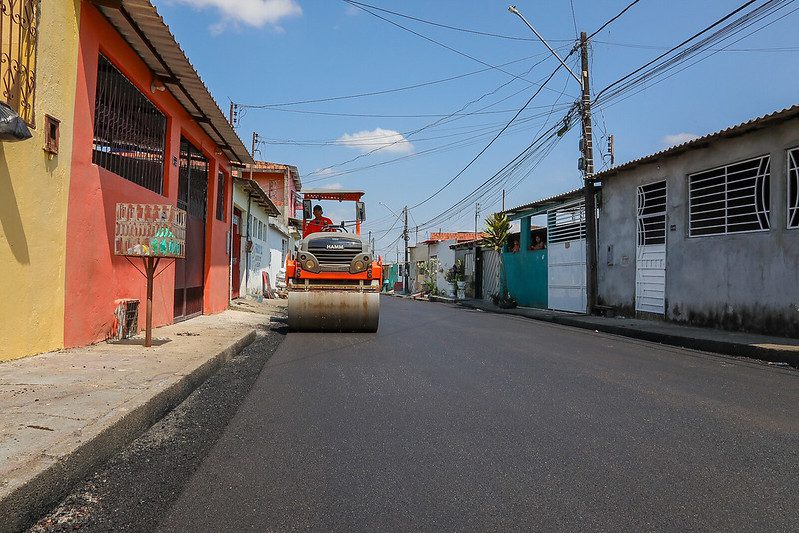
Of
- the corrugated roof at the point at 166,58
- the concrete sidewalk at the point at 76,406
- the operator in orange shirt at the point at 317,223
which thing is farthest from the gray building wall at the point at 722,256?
the corrugated roof at the point at 166,58

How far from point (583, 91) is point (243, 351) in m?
13.9

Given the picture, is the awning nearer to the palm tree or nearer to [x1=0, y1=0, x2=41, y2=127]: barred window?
the palm tree

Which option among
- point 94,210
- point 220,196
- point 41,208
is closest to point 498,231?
point 220,196

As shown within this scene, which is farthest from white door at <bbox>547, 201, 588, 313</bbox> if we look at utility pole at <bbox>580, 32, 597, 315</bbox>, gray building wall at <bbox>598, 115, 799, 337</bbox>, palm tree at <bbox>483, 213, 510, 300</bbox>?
palm tree at <bbox>483, 213, 510, 300</bbox>

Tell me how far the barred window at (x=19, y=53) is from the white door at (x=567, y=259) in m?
17.5

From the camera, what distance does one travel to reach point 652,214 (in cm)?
1627

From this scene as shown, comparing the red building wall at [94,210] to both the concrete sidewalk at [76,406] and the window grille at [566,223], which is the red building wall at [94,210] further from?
the window grille at [566,223]

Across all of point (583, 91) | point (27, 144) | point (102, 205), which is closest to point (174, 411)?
point (27, 144)

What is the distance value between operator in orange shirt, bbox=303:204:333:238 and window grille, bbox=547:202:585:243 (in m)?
10.5

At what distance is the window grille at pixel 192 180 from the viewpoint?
12.7 m

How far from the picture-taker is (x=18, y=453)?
3309mm

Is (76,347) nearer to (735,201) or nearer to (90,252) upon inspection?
(90,252)

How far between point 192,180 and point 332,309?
4.62 meters

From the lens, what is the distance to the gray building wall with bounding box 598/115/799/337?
460 inches
